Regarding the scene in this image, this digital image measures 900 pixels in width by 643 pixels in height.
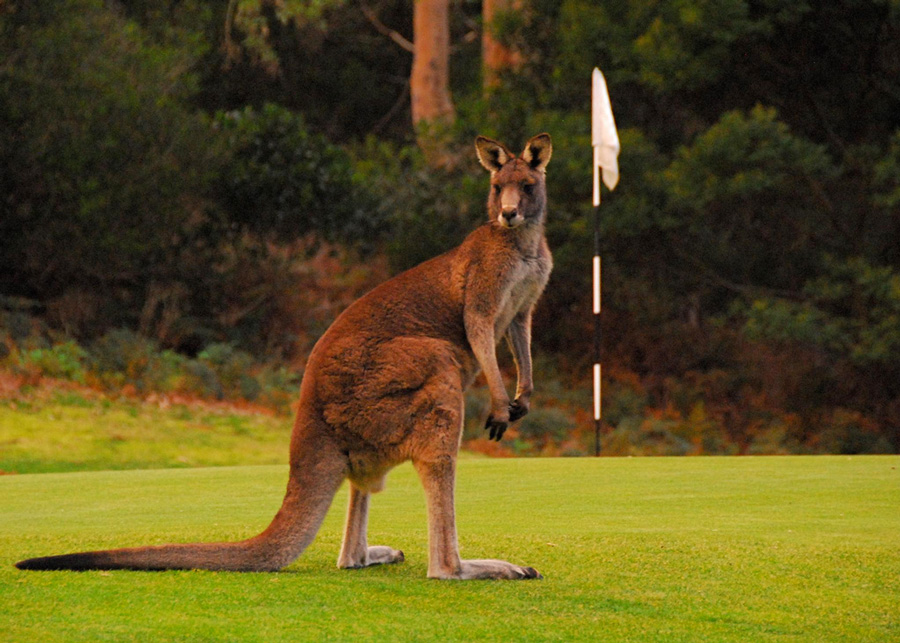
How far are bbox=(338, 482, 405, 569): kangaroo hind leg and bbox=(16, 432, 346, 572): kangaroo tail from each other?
0.75 feet

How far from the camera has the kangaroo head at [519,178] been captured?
602 centimetres

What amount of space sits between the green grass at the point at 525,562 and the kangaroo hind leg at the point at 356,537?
0.14 m

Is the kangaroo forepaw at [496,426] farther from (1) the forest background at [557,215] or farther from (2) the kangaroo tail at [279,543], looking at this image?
(1) the forest background at [557,215]

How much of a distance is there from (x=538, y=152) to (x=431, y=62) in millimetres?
20644

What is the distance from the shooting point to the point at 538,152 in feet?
20.0

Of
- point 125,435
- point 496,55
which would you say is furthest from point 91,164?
point 496,55

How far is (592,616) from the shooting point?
4.73 meters

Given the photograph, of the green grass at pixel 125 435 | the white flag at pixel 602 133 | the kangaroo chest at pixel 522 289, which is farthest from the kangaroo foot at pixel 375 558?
the white flag at pixel 602 133

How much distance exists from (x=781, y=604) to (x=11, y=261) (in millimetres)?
15444

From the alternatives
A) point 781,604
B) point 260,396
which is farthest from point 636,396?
point 781,604

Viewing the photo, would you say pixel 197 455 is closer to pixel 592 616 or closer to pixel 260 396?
pixel 260 396

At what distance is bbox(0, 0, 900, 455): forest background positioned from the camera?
18.5 metres

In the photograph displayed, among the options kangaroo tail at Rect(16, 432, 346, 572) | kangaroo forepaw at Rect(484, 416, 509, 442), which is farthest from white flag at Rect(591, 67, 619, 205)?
kangaroo tail at Rect(16, 432, 346, 572)

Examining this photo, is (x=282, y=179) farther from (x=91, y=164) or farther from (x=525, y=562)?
(x=525, y=562)
